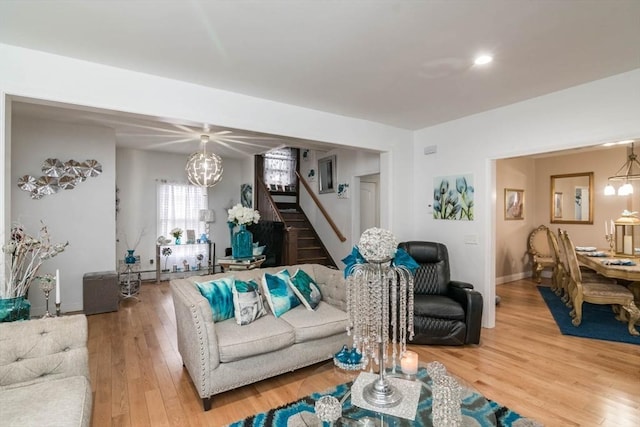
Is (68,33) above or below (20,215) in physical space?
above

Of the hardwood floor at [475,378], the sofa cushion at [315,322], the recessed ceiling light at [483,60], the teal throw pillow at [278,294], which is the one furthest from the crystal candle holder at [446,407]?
the recessed ceiling light at [483,60]

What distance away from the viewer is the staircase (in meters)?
6.33

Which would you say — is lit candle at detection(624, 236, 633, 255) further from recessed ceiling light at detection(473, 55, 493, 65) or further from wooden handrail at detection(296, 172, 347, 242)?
wooden handrail at detection(296, 172, 347, 242)

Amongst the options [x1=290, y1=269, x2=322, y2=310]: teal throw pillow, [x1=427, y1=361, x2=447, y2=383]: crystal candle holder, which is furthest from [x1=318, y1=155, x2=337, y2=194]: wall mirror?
[x1=427, y1=361, x2=447, y2=383]: crystal candle holder

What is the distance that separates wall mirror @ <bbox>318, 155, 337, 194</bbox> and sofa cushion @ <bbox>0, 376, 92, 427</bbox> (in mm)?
5254

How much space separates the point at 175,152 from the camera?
684 cm

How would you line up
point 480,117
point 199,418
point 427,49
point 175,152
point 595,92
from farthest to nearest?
point 175,152
point 480,117
point 595,92
point 427,49
point 199,418

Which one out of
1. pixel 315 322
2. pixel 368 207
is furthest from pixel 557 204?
pixel 315 322

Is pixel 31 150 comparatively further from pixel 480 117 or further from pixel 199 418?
pixel 480 117

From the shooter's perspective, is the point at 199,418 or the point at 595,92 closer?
the point at 199,418

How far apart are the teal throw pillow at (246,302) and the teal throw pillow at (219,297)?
53 mm

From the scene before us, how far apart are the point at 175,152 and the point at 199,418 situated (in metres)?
5.87

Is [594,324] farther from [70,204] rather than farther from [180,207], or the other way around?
[180,207]

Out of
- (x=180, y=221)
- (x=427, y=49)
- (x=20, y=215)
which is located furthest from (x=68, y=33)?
(x=180, y=221)
